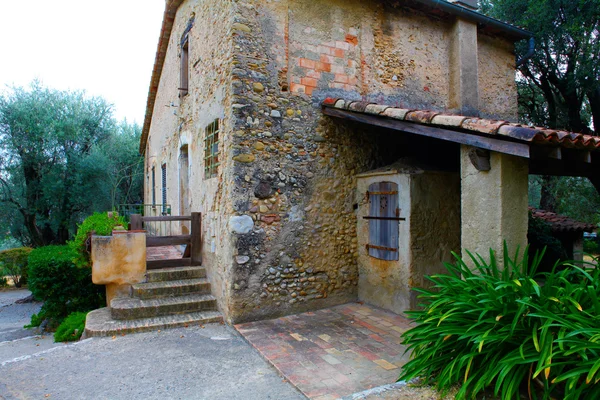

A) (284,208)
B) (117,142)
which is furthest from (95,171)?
(284,208)

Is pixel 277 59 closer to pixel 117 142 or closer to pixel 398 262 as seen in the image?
pixel 398 262

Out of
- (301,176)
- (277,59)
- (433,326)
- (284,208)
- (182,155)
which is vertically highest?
(277,59)

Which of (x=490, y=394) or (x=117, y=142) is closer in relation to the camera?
(x=490, y=394)

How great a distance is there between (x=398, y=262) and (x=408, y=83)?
10.9 feet

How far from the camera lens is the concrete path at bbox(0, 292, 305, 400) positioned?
3584 millimetres

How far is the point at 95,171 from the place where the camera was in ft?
47.4

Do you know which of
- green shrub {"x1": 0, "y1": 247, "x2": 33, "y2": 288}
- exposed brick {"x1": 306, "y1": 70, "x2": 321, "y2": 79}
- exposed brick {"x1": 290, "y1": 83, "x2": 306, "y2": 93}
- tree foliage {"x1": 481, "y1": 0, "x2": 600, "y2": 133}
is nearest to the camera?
exposed brick {"x1": 290, "y1": 83, "x2": 306, "y2": 93}

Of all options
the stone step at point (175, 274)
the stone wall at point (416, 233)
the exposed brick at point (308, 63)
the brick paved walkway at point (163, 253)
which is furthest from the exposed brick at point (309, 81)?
the brick paved walkway at point (163, 253)

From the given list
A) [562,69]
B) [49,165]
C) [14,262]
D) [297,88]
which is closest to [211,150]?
[297,88]

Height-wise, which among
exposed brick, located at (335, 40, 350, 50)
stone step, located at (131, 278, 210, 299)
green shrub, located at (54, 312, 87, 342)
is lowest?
green shrub, located at (54, 312, 87, 342)

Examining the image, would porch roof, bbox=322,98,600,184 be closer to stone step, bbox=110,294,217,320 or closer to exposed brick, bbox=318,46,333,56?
exposed brick, bbox=318,46,333,56

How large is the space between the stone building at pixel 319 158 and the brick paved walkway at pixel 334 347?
35 centimetres

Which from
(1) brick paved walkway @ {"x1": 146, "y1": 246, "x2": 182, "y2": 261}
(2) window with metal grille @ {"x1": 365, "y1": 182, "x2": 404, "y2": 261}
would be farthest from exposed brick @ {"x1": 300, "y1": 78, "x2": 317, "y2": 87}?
(1) brick paved walkway @ {"x1": 146, "y1": 246, "x2": 182, "y2": 261}

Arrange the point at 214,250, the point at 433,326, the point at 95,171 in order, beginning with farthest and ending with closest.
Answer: the point at 95,171
the point at 214,250
the point at 433,326
